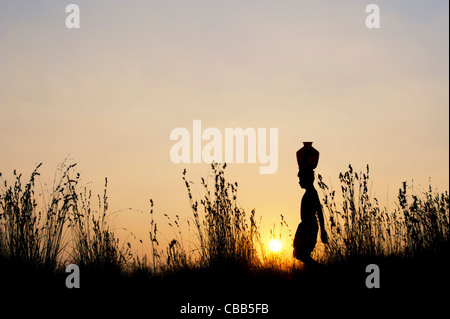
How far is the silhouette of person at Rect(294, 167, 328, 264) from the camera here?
6.07m

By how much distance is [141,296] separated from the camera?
5605 millimetres

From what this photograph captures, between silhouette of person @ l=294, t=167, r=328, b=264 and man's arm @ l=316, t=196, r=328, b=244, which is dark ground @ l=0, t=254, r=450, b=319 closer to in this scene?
silhouette of person @ l=294, t=167, r=328, b=264

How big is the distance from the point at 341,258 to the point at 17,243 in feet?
14.2

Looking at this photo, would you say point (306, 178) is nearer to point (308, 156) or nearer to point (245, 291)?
point (308, 156)

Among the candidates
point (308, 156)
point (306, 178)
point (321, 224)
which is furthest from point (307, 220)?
point (308, 156)

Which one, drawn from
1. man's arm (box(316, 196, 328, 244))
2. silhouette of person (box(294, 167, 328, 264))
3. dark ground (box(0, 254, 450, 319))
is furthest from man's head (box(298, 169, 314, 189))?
dark ground (box(0, 254, 450, 319))

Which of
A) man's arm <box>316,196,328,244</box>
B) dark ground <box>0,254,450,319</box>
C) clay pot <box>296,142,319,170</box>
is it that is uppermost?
clay pot <box>296,142,319,170</box>

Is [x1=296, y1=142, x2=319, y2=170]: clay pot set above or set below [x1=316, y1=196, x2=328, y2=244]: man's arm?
above

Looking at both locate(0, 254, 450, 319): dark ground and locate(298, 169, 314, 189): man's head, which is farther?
locate(298, 169, 314, 189): man's head

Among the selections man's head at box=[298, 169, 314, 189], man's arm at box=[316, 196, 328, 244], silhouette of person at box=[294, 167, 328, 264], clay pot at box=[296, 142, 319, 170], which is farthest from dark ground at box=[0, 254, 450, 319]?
clay pot at box=[296, 142, 319, 170]

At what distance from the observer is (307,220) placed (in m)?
6.11
